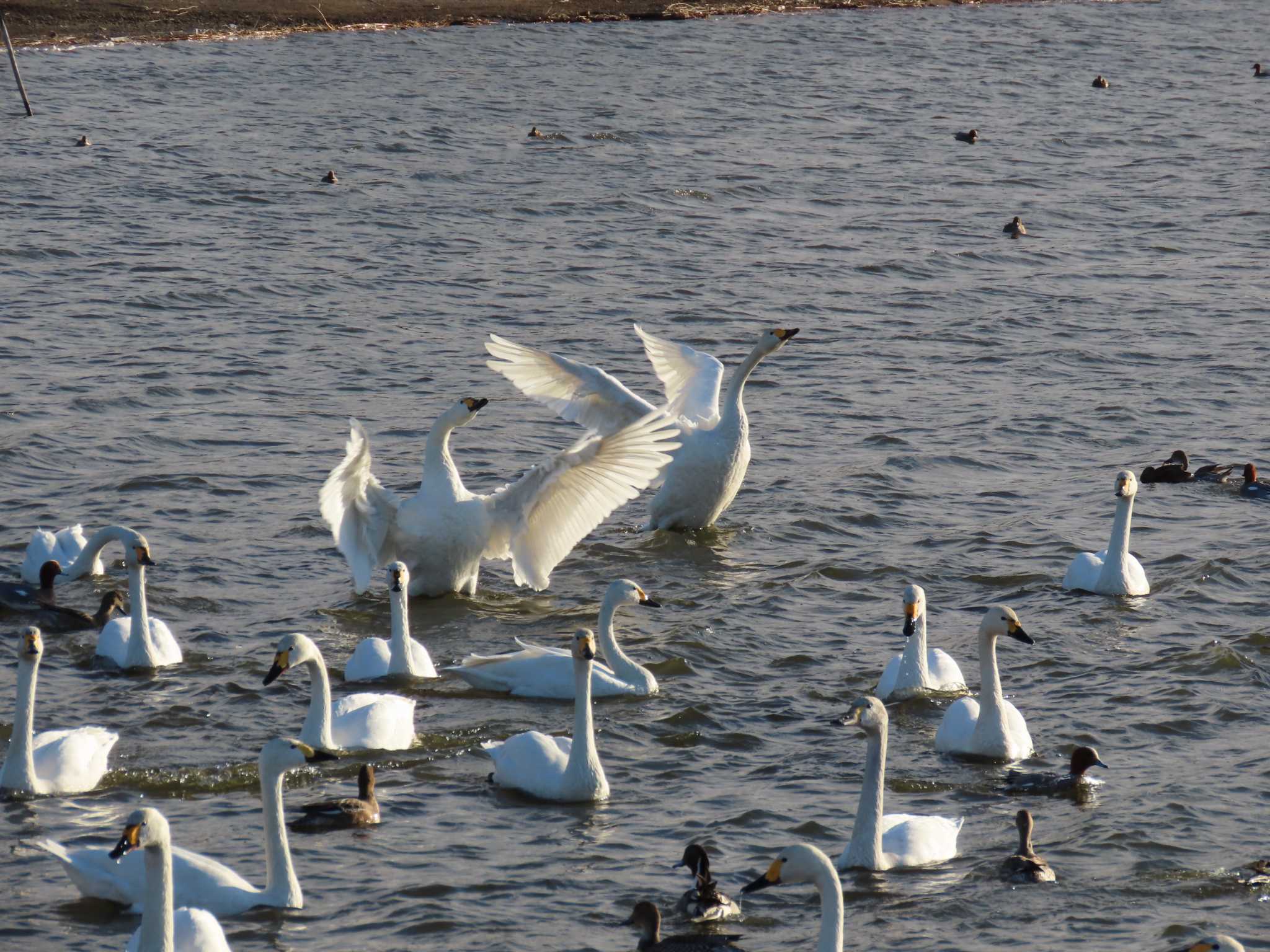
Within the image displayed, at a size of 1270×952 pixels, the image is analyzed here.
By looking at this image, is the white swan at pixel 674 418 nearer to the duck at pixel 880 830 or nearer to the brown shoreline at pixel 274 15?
the duck at pixel 880 830

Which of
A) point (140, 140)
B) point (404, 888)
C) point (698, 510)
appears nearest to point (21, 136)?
point (140, 140)

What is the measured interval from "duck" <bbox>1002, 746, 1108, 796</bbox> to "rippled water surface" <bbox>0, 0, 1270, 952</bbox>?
0.53 feet

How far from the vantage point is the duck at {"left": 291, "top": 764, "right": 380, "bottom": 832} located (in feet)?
28.5

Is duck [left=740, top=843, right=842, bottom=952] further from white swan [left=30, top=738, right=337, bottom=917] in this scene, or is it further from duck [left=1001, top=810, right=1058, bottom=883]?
white swan [left=30, top=738, right=337, bottom=917]

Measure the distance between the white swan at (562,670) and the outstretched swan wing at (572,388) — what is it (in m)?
2.92

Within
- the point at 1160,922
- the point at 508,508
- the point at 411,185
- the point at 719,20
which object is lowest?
the point at 1160,922

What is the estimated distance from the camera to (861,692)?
35.0ft

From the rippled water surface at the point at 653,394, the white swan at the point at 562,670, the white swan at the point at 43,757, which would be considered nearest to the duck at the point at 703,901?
the rippled water surface at the point at 653,394

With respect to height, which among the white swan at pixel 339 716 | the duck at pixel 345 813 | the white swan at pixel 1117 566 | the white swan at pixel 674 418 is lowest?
the duck at pixel 345 813

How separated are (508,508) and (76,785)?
4.22 meters

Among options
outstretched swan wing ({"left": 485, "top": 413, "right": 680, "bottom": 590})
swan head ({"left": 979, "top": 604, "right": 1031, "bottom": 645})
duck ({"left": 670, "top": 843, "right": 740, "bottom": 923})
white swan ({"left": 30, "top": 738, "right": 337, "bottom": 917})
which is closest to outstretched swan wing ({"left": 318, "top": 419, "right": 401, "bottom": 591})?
outstretched swan wing ({"left": 485, "top": 413, "right": 680, "bottom": 590})

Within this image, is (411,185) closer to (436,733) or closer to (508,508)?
(508,508)

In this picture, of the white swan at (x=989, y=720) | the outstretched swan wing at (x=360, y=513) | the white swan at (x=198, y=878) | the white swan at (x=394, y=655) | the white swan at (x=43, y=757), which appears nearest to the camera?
the white swan at (x=198, y=878)

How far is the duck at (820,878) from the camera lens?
22.8 ft
